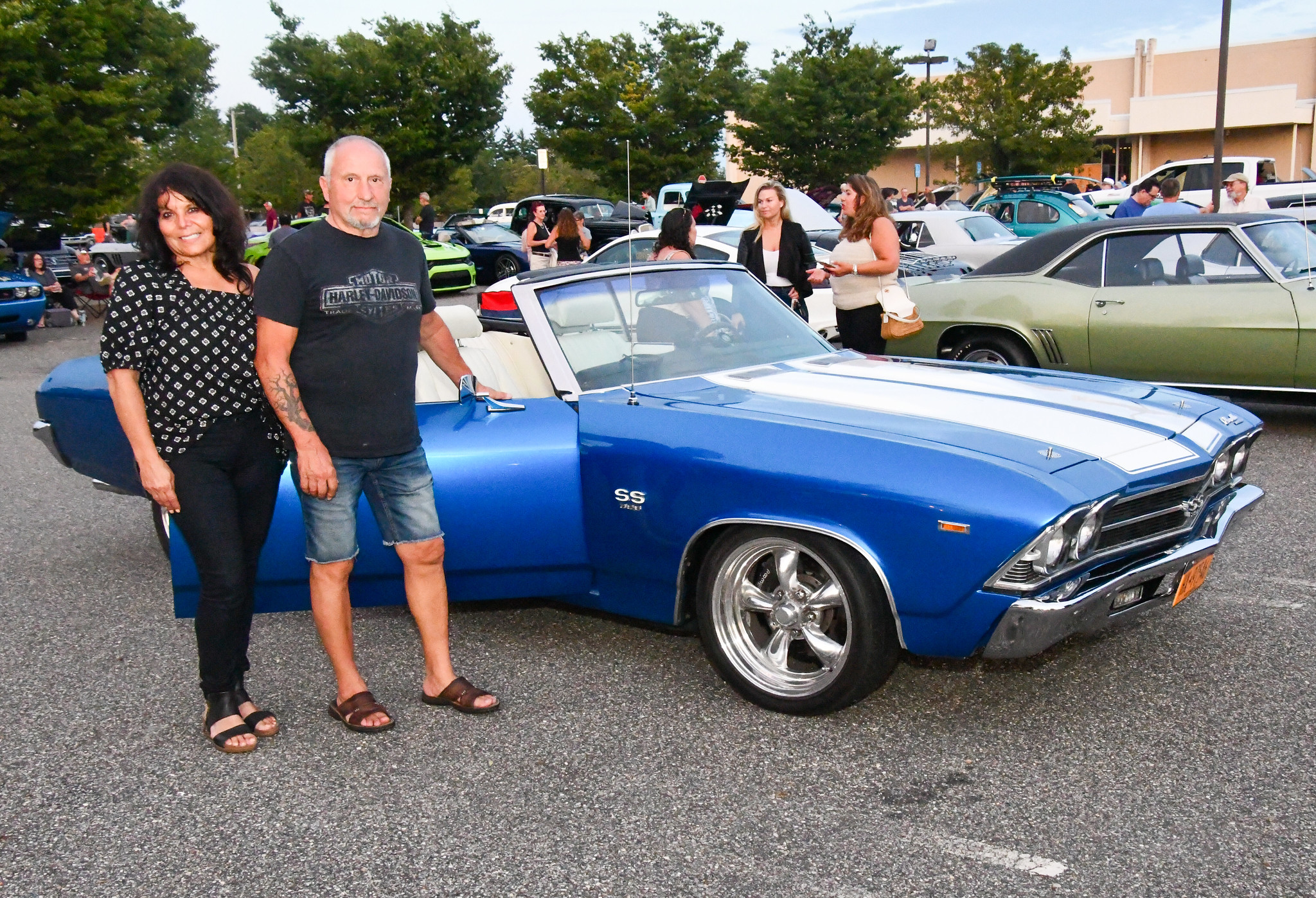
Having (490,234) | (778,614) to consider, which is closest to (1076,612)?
(778,614)

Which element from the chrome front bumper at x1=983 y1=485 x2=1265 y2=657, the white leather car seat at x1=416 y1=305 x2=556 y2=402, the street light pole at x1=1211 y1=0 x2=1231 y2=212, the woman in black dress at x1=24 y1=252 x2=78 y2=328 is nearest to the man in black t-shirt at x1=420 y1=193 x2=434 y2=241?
the woman in black dress at x1=24 y1=252 x2=78 y2=328

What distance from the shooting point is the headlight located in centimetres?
399

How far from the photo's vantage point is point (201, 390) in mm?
3334

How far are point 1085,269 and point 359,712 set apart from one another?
6.13 metres

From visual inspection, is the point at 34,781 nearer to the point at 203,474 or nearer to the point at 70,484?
the point at 203,474

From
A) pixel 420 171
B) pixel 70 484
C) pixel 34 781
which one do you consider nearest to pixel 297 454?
pixel 34 781

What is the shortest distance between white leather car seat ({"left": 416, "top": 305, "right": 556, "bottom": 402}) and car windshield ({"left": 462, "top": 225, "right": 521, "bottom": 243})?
1777 centimetres

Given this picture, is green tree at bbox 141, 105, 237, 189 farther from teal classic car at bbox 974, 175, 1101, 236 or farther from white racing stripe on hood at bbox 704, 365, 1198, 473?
white racing stripe on hood at bbox 704, 365, 1198, 473

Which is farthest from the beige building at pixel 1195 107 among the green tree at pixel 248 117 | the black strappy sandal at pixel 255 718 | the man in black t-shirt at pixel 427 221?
the green tree at pixel 248 117

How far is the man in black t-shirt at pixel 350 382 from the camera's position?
328 centimetres

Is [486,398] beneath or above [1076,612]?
above

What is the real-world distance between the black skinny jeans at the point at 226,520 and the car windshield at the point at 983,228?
1366 cm

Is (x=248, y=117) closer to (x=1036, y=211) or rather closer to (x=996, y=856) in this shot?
(x=1036, y=211)

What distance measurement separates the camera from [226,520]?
134 inches
